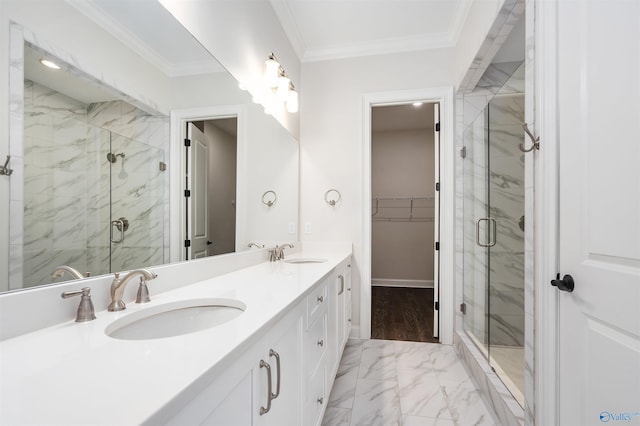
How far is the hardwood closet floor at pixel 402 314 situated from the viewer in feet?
9.47

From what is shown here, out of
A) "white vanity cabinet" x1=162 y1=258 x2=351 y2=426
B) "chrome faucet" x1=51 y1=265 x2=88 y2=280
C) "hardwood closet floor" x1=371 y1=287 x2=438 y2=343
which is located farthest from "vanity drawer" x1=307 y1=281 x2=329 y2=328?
"hardwood closet floor" x1=371 y1=287 x2=438 y2=343

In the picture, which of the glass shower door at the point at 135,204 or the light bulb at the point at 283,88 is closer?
the glass shower door at the point at 135,204

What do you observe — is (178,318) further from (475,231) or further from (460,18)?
(460,18)

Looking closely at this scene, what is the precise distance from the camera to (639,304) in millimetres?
827

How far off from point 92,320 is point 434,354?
2400 mm

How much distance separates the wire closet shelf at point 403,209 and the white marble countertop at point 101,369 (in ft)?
14.0

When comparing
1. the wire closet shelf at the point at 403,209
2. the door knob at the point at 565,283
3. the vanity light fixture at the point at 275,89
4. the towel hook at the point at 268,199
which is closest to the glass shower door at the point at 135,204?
the towel hook at the point at 268,199

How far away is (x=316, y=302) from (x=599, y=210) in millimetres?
1073

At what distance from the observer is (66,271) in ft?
2.85

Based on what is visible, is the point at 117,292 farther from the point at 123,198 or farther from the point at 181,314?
the point at 123,198

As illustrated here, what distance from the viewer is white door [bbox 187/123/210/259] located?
142 centimetres

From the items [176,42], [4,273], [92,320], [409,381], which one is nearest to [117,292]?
[92,320]

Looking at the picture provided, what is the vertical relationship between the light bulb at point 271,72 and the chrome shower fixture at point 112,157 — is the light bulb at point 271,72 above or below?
above
